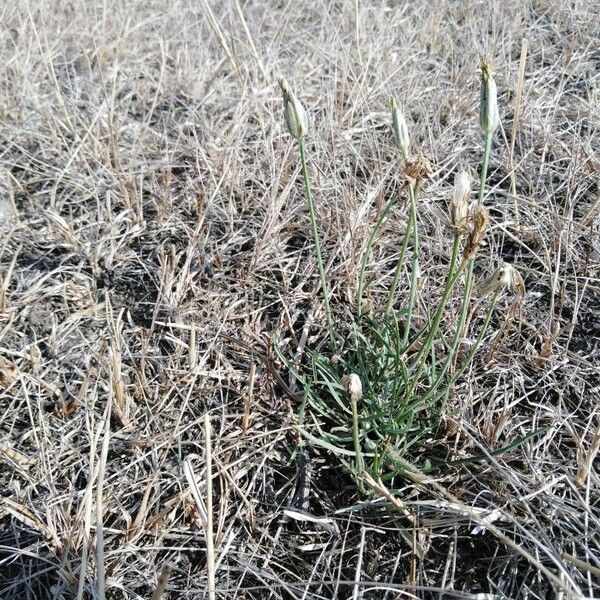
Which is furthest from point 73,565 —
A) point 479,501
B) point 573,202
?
point 573,202

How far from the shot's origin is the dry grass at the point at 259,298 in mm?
1194

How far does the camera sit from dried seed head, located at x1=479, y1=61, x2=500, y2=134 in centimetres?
103

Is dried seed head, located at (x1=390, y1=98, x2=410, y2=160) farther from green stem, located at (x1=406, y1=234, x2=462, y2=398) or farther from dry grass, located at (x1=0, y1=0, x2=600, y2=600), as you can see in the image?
dry grass, located at (x1=0, y1=0, x2=600, y2=600)

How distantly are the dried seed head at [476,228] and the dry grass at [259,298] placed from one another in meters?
0.38

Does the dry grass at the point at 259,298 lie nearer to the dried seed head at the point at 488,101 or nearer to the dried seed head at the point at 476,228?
the dried seed head at the point at 476,228

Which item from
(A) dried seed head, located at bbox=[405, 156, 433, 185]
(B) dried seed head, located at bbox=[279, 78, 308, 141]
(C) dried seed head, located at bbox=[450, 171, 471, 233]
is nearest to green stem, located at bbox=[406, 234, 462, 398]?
(C) dried seed head, located at bbox=[450, 171, 471, 233]


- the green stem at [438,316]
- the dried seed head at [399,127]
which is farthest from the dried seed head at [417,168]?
the green stem at [438,316]

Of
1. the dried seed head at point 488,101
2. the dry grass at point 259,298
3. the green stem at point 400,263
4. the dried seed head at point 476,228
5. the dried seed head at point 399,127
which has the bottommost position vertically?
the dry grass at point 259,298

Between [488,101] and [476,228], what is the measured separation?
23 cm

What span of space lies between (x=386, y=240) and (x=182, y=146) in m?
0.71

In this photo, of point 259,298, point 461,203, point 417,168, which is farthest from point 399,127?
point 259,298

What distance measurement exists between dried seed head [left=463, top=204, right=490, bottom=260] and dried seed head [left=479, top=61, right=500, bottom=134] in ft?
0.53

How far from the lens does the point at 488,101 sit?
1.05 m

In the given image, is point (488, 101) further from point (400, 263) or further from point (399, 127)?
point (400, 263)
